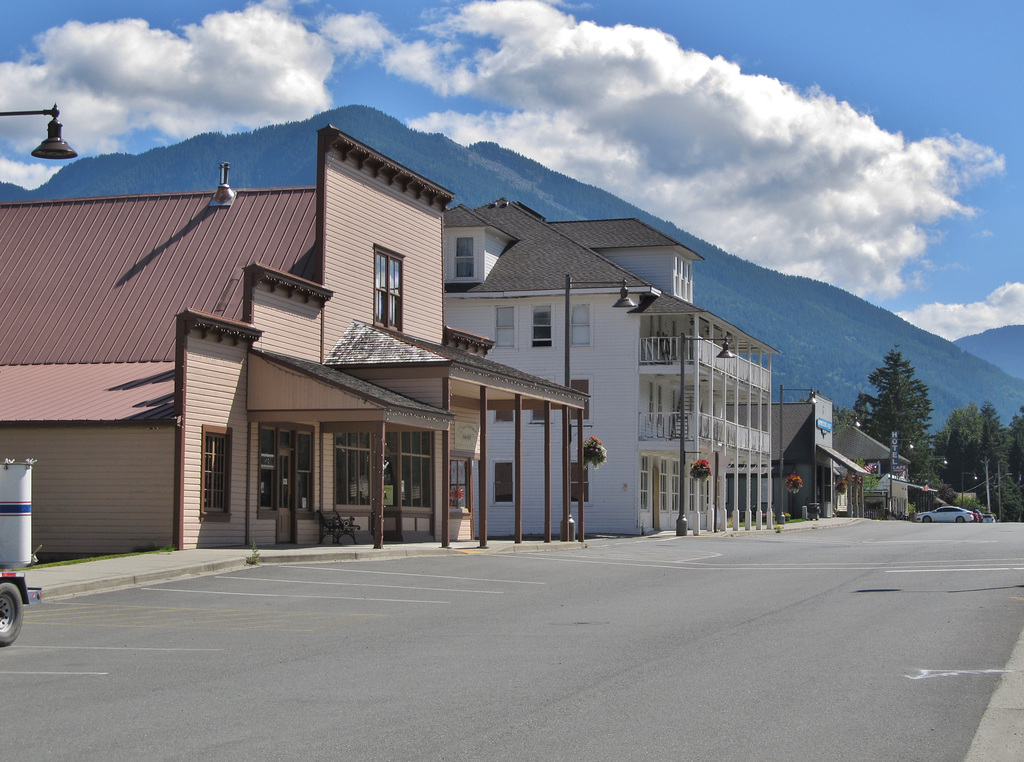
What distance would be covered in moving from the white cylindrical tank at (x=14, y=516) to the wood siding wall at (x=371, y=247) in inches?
580

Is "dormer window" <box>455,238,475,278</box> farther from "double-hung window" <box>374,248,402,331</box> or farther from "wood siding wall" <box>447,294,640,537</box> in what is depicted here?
"double-hung window" <box>374,248,402,331</box>

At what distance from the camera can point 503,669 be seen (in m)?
10.3

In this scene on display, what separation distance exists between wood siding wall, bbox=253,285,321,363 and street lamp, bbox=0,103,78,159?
26.7 ft

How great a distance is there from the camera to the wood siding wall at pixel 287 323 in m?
25.5

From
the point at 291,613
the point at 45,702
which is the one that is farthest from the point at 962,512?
the point at 45,702

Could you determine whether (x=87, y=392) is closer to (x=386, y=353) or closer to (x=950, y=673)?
(x=386, y=353)

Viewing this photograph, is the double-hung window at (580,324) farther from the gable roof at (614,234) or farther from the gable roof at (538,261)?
the gable roof at (614,234)

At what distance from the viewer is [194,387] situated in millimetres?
22984

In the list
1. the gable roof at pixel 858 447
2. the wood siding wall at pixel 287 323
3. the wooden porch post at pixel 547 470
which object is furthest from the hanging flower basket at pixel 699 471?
the gable roof at pixel 858 447

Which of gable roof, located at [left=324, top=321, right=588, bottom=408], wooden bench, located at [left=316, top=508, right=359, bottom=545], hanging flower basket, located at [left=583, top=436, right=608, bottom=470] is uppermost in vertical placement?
gable roof, located at [left=324, top=321, right=588, bottom=408]

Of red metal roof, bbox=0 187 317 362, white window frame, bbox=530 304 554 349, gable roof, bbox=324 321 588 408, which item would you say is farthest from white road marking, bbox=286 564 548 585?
white window frame, bbox=530 304 554 349

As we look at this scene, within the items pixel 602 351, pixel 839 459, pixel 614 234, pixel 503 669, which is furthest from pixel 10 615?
pixel 839 459

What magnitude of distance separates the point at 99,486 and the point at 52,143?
26.4ft

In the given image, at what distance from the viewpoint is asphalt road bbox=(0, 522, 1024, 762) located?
756 centimetres
